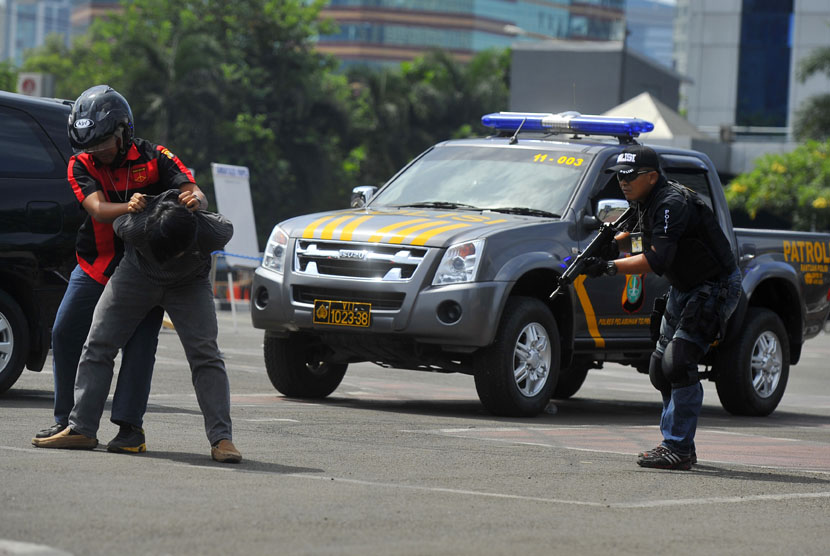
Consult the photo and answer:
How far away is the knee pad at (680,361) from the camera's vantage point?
26.2 feet

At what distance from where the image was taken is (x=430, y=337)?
1001 centimetres

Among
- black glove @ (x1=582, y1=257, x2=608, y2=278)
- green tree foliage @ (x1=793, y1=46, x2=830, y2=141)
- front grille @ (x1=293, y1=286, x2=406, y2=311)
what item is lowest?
front grille @ (x1=293, y1=286, x2=406, y2=311)

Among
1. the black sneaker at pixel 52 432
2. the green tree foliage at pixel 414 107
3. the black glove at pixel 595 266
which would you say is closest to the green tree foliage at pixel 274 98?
the green tree foliage at pixel 414 107

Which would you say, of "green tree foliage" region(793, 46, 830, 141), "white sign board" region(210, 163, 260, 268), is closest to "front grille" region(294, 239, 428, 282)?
"white sign board" region(210, 163, 260, 268)

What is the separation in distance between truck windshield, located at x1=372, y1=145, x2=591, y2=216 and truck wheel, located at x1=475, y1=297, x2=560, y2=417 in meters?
0.88

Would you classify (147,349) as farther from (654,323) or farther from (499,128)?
(499,128)

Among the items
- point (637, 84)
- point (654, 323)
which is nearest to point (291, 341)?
point (654, 323)

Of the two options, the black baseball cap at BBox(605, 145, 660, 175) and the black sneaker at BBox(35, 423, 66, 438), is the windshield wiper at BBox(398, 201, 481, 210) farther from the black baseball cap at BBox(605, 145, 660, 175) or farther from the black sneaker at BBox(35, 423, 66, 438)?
the black sneaker at BBox(35, 423, 66, 438)

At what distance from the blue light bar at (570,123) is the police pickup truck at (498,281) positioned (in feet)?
0.05

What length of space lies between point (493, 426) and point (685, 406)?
5.99 ft

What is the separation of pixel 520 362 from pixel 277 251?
1842 millimetres

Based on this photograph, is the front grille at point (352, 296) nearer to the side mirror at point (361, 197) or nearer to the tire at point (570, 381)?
the side mirror at point (361, 197)

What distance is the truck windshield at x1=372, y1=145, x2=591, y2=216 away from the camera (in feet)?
36.1

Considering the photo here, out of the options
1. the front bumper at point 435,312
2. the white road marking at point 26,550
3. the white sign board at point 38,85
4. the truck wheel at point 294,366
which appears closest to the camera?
the white road marking at point 26,550
